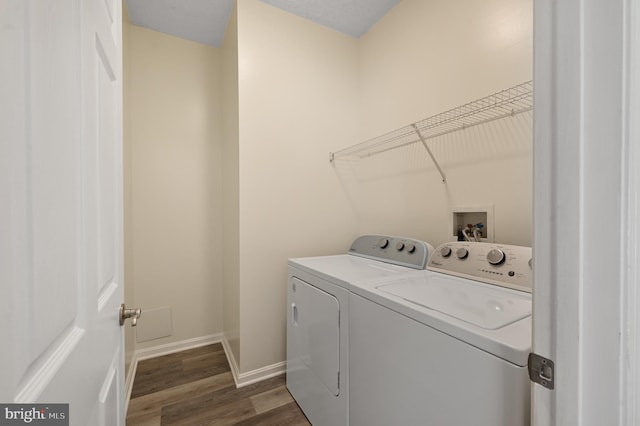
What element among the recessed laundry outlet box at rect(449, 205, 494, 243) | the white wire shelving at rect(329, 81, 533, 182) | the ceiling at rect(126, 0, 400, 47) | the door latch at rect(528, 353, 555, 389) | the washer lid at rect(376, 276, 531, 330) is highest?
the ceiling at rect(126, 0, 400, 47)

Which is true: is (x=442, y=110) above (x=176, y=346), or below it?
above

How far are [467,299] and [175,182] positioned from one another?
246 cm

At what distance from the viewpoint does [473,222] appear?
156cm

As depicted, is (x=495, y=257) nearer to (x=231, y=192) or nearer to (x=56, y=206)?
(x=56, y=206)

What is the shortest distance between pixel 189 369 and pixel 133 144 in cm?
194

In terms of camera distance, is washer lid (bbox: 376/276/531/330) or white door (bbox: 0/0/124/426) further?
washer lid (bbox: 376/276/531/330)

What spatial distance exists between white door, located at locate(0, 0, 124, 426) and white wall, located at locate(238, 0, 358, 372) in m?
1.22

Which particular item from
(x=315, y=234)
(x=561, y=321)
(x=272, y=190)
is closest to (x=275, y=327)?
(x=315, y=234)

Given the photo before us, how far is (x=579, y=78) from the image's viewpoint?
41cm

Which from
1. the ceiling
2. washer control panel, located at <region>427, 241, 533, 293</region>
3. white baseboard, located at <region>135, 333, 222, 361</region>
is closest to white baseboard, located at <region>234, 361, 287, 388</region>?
white baseboard, located at <region>135, 333, 222, 361</region>

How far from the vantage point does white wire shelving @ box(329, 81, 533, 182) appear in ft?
4.33

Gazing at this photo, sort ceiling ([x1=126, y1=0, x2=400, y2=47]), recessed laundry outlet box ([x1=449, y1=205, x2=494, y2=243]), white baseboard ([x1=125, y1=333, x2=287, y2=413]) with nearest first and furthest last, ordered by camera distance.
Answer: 1. recessed laundry outlet box ([x1=449, y1=205, x2=494, y2=243])
2. white baseboard ([x1=125, y1=333, x2=287, y2=413])
3. ceiling ([x1=126, y1=0, x2=400, y2=47])

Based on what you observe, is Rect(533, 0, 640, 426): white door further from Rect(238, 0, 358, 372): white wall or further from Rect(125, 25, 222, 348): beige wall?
Rect(125, 25, 222, 348): beige wall

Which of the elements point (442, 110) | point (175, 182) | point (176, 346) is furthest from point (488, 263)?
point (176, 346)
